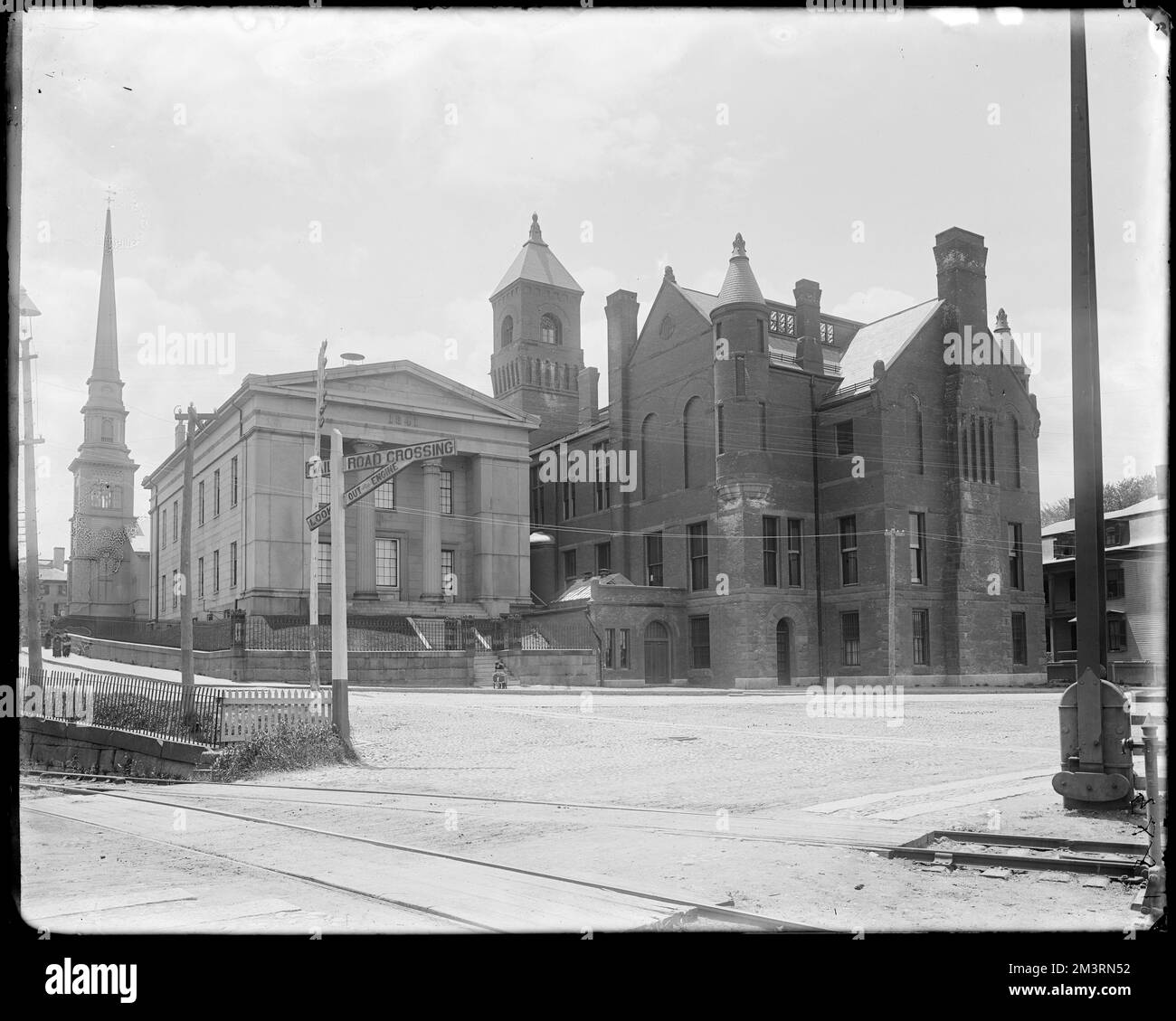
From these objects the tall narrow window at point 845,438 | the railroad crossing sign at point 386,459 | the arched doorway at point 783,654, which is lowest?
the arched doorway at point 783,654

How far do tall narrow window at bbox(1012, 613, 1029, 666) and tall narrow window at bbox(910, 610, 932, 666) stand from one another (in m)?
5.28

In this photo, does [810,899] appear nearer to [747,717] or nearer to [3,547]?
[3,547]

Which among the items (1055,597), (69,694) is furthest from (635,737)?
(1055,597)

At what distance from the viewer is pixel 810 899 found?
23.2ft

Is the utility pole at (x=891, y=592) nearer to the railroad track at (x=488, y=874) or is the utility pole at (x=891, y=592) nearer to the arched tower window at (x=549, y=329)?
the railroad track at (x=488, y=874)

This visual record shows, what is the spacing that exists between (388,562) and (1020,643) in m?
29.7

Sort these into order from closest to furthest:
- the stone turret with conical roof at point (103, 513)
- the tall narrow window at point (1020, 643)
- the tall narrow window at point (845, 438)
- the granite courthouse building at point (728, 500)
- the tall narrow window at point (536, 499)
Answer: the granite courthouse building at point (728, 500)
the tall narrow window at point (845, 438)
the tall narrow window at point (1020, 643)
the tall narrow window at point (536, 499)
the stone turret with conical roof at point (103, 513)

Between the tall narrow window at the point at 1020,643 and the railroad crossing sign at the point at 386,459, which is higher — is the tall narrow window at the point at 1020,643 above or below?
below

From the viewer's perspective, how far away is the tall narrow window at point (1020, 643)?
49.4 m

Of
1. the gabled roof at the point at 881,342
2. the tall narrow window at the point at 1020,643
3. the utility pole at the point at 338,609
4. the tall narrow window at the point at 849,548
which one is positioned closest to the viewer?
the utility pole at the point at 338,609

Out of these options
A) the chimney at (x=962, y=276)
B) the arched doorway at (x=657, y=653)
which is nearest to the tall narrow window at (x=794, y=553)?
the arched doorway at (x=657, y=653)

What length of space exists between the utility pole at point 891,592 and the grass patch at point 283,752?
26.2 metres

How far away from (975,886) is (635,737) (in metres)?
12.6

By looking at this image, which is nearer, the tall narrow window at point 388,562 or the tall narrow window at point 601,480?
the tall narrow window at point 388,562
